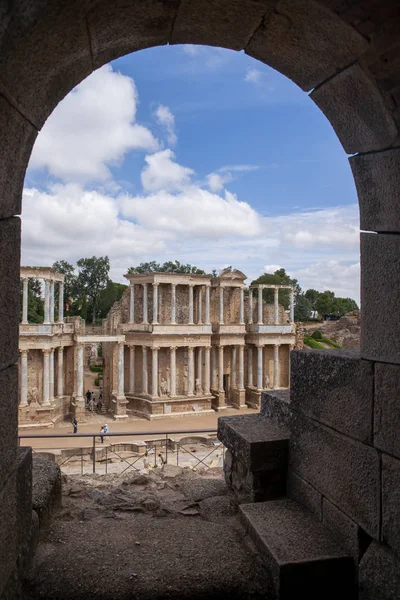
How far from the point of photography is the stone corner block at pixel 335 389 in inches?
112

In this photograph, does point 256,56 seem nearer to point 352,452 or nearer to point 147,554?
point 352,452

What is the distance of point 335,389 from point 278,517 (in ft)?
3.59

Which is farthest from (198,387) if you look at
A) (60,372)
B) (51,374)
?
(51,374)

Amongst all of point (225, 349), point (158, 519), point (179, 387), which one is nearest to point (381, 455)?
point (158, 519)

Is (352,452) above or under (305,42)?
under

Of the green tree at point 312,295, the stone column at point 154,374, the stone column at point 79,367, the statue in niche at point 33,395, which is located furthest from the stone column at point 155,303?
the green tree at point 312,295

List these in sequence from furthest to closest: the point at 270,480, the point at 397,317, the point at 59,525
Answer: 1. the point at 270,480
2. the point at 59,525
3. the point at 397,317

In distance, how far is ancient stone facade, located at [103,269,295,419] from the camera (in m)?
29.3

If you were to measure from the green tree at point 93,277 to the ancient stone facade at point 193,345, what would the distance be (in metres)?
22.2

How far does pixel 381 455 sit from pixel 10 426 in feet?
7.37

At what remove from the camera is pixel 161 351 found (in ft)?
99.4

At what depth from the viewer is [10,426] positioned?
257 cm

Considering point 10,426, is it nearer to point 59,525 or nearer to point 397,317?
point 59,525

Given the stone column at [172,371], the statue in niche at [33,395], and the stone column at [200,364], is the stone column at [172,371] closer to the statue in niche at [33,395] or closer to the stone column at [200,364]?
the stone column at [200,364]
